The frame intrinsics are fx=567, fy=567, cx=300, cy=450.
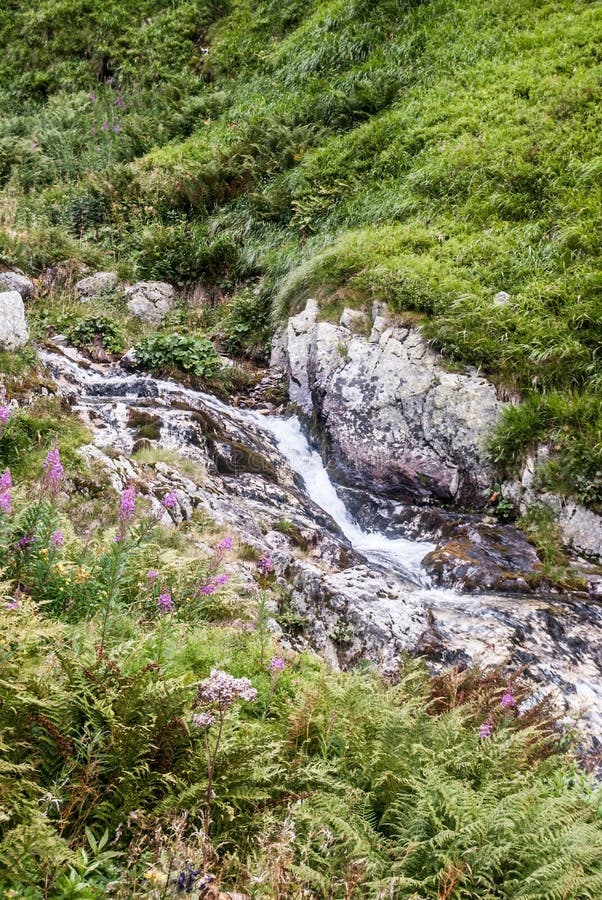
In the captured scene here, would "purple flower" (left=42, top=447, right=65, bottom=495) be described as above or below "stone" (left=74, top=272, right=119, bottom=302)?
above

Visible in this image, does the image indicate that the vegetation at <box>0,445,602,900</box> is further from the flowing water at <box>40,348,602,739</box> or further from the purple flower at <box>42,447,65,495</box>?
the flowing water at <box>40,348,602,739</box>

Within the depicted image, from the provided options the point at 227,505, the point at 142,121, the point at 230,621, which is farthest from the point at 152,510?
the point at 142,121

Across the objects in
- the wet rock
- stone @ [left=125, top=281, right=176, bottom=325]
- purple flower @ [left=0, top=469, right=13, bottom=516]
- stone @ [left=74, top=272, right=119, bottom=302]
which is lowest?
the wet rock

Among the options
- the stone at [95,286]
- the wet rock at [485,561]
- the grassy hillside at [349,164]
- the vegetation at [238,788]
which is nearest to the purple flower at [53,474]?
the vegetation at [238,788]

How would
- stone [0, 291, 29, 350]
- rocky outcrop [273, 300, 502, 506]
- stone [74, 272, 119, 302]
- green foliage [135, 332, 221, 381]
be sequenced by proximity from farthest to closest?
stone [74, 272, 119, 302] → green foliage [135, 332, 221, 381] → rocky outcrop [273, 300, 502, 506] → stone [0, 291, 29, 350]

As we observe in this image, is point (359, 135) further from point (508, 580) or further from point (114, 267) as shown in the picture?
point (508, 580)

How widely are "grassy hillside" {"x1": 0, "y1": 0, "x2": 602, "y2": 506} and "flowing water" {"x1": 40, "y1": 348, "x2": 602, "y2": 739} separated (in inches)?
79.8

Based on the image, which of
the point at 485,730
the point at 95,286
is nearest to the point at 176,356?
the point at 95,286

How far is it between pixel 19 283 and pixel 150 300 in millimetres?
2642

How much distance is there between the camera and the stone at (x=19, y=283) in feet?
36.9

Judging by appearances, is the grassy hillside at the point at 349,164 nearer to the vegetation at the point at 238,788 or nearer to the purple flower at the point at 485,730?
the purple flower at the point at 485,730

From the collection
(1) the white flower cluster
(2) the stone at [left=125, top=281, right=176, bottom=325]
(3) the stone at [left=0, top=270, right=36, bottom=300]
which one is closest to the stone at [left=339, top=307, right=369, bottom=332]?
(2) the stone at [left=125, top=281, right=176, bottom=325]

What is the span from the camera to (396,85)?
14211mm

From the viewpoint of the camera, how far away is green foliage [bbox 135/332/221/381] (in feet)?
33.7
